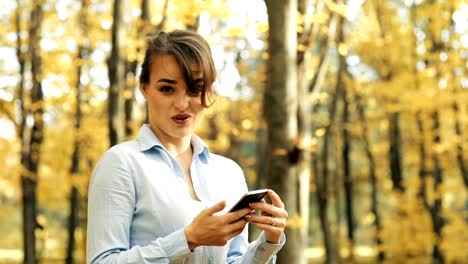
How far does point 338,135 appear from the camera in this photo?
1025 inches

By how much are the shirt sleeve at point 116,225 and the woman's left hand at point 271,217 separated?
9.6 inches

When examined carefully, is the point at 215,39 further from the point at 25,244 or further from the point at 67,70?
the point at 67,70

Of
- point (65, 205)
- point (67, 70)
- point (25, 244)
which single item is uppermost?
point (67, 70)

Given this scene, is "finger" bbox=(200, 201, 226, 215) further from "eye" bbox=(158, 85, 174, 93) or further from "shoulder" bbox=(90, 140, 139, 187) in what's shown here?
"eye" bbox=(158, 85, 174, 93)

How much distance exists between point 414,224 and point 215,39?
11848mm

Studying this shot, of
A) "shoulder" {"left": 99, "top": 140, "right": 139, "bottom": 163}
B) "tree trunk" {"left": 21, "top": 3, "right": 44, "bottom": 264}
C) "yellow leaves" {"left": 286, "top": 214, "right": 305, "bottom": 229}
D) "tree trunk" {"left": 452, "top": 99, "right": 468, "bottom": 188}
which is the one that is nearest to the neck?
"shoulder" {"left": 99, "top": 140, "right": 139, "bottom": 163}

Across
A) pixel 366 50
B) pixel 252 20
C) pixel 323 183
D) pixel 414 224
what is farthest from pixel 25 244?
pixel 366 50

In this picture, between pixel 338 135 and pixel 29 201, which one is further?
pixel 338 135

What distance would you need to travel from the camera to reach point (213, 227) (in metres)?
2.23

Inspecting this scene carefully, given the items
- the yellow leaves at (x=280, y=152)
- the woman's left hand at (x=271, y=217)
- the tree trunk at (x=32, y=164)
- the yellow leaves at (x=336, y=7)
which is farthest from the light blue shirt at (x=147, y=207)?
the tree trunk at (x=32, y=164)

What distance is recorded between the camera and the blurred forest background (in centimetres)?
644

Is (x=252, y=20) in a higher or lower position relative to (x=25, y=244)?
higher

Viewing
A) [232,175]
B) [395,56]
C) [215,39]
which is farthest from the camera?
[395,56]

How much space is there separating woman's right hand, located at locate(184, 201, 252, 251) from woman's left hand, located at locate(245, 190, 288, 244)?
45 millimetres
